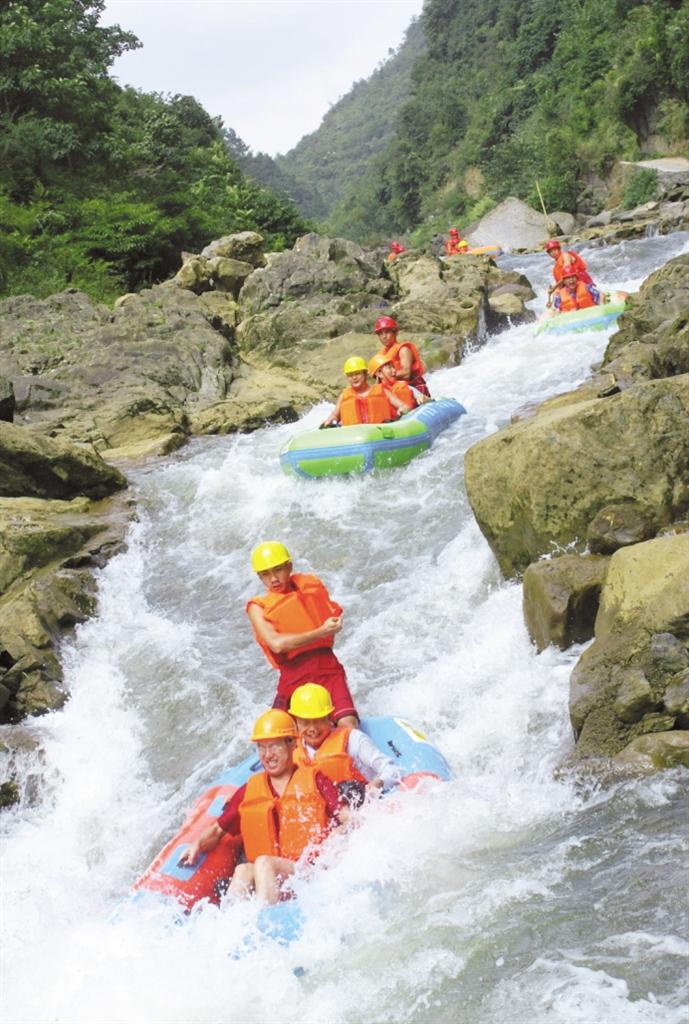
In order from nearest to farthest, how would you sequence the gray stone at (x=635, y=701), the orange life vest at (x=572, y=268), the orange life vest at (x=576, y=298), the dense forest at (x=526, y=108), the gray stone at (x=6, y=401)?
1. the gray stone at (x=635, y=701)
2. the gray stone at (x=6, y=401)
3. the orange life vest at (x=576, y=298)
4. the orange life vest at (x=572, y=268)
5. the dense forest at (x=526, y=108)

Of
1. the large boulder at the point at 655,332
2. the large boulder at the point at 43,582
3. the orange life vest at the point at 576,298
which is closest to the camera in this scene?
the large boulder at the point at 43,582

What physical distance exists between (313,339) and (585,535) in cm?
1045

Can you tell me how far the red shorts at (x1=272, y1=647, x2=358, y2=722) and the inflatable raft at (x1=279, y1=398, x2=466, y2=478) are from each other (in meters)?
4.48

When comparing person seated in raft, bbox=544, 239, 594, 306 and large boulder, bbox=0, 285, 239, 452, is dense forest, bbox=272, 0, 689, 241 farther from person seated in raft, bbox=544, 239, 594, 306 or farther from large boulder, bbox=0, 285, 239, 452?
large boulder, bbox=0, 285, 239, 452

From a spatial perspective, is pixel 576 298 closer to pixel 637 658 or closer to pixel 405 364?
pixel 405 364

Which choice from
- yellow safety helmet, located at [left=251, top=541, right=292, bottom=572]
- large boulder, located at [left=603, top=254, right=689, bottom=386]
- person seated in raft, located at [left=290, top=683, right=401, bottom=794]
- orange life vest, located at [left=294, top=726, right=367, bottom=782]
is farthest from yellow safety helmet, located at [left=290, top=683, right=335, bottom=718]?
large boulder, located at [left=603, top=254, right=689, bottom=386]

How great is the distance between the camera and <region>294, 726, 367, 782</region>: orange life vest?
4453 mm

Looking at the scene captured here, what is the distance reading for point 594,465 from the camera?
604cm

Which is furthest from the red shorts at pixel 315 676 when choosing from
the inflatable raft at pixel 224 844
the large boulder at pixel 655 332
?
the large boulder at pixel 655 332

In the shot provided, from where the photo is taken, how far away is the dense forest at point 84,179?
20312 millimetres

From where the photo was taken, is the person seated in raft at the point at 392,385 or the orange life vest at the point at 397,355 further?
the orange life vest at the point at 397,355

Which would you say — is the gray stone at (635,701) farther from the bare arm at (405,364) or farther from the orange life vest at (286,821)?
the bare arm at (405,364)

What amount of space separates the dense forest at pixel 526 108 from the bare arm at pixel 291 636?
104 ft

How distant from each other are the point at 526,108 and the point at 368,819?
2166 inches
